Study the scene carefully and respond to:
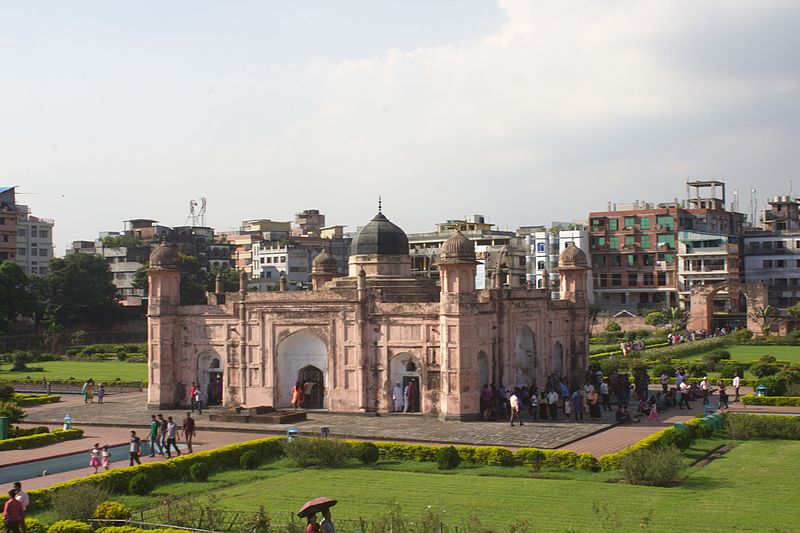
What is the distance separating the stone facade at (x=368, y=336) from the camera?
36.1 m

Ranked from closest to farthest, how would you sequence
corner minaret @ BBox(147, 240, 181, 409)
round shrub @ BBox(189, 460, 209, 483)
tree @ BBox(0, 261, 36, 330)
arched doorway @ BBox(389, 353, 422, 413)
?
round shrub @ BBox(189, 460, 209, 483) → arched doorway @ BBox(389, 353, 422, 413) → corner minaret @ BBox(147, 240, 181, 409) → tree @ BBox(0, 261, 36, 330)

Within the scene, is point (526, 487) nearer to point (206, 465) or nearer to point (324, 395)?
point (206, 465)

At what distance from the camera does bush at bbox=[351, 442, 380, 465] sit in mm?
27406

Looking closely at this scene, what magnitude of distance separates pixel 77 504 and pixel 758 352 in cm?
5271

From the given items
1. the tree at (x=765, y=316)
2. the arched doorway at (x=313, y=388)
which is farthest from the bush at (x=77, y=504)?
the tree at (x=765, y=316)

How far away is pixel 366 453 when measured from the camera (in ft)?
89.9

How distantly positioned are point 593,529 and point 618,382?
1796 centimetres

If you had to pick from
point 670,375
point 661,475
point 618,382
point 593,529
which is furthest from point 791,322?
point 593,529

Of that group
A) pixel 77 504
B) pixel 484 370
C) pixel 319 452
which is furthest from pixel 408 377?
pixel 77 504

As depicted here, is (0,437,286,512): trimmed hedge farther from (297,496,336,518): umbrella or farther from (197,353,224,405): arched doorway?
(197,353,224,405): arched doorway

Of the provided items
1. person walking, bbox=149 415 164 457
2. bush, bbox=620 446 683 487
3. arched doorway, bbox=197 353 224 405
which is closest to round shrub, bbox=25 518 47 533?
person walking, bbox=149 415 164 457

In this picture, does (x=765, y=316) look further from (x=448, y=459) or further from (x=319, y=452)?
(x=319, y=452)

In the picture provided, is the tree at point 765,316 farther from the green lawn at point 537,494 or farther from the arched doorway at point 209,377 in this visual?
the green lawn at point 537,494

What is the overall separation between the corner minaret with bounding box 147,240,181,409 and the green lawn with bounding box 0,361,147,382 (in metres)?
14.0
